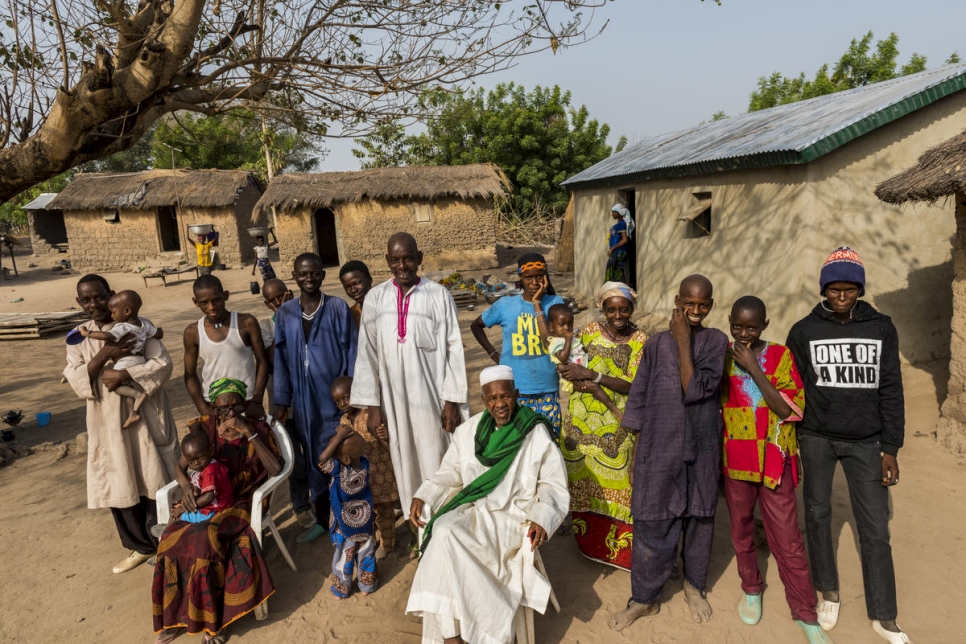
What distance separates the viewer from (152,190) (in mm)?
18797

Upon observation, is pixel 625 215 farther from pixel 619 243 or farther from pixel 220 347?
pixel 220 347

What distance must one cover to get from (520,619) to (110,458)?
7.96ft

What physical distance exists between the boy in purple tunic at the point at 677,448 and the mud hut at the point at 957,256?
2953 millimetres

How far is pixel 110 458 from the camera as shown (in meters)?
3.41

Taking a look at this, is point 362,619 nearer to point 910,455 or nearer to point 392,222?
point 910,455

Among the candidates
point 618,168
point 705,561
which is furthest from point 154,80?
point 618,168

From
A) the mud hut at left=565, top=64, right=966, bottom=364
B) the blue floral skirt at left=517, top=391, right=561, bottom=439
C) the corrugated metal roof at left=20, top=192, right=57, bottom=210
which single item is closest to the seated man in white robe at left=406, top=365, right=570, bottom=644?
the blue floral skirt at left=517, top=391, right=561, bottom=439

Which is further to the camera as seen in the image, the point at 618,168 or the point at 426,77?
the point at 618,168

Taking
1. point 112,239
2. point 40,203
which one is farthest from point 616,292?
point 40,203

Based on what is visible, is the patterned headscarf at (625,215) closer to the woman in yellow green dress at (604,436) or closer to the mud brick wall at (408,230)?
the woman in yellow green dress at (604,436)

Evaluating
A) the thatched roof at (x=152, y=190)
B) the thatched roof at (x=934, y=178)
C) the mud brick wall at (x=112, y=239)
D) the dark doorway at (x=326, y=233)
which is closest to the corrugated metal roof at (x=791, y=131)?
the thatched roof at (x=934, y=178)

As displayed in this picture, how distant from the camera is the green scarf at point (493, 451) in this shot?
2.75 metres

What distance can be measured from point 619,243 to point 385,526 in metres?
7.02

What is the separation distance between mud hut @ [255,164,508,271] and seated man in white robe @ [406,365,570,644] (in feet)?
43.7
